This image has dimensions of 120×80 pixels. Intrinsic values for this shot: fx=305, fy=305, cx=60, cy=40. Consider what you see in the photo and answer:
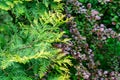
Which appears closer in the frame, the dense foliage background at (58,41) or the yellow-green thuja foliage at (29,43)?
the yellow-green thuja foliage at (29,43)

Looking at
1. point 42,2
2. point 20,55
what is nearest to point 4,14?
point 42,2

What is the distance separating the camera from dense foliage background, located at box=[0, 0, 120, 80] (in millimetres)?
2947

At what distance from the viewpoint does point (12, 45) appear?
2.91 metres

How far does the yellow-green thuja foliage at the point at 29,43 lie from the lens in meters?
2.84

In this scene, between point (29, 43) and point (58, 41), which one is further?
point (58, 41)

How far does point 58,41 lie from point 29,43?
42cm

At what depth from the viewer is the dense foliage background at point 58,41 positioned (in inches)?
A: 116

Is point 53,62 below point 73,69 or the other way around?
the other way around

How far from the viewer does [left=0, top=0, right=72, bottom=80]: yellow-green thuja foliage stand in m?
2.84

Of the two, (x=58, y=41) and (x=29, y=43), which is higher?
(x=29, y=43)

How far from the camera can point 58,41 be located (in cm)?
329

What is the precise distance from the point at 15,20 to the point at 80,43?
2.60 feet

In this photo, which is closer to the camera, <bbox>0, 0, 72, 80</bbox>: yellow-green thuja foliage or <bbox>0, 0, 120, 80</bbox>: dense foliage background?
<bbox>0, 0, 72, 80</bbox>: yellow-green thuja foliage

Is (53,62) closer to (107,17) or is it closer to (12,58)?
(12,58)
